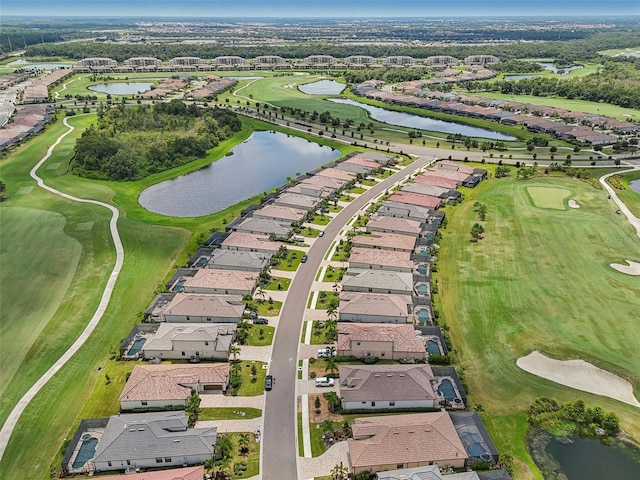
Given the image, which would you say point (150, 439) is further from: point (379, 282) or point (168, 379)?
point (379, 282)

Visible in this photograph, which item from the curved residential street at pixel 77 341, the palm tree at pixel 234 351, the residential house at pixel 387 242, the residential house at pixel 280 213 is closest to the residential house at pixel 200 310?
the palm tree at pixel 234 351

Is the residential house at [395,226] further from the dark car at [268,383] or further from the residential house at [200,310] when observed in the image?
the dark car at [268,383]

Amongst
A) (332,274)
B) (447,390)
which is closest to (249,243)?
(332,274)

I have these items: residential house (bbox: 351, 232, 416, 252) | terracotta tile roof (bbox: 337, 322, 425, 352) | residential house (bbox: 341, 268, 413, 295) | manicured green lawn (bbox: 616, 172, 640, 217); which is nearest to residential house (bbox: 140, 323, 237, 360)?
terracotta tile roof (bbox: 337, 322, 425, 352)

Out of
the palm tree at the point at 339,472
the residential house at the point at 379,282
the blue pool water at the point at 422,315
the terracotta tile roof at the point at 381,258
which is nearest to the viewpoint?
the palm tree at the point at 339,472

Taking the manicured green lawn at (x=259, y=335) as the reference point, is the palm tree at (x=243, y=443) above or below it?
below

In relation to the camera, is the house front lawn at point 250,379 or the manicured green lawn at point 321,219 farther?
the manicured green lawn at point 321,219

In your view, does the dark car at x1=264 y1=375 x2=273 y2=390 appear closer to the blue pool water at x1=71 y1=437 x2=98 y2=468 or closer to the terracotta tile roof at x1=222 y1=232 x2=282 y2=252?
the blue pool water at x1=71 y1=437 x2=98 y2=468

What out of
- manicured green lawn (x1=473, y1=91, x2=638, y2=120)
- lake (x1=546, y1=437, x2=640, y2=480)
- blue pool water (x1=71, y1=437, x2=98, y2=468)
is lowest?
blue pool water (x1=71, y1=437, x2=98, y2=468)
